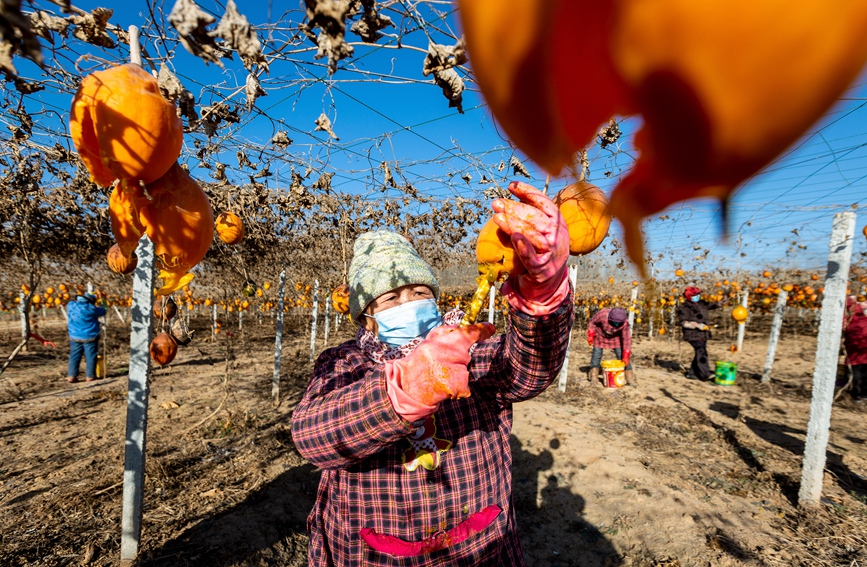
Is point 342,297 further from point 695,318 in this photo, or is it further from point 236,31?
point 695,318

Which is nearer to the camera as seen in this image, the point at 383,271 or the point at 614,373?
the point at 383,271

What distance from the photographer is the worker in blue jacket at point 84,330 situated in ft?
25.1

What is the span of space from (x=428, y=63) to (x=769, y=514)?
5.33m

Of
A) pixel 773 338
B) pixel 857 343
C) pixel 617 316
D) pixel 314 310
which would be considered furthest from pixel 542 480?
pixel 773 338

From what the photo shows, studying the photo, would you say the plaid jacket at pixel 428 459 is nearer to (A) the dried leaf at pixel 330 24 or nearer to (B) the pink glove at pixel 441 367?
(B) the pink glove at pixel 441 367

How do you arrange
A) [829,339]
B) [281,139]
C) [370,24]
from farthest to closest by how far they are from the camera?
[829,339] → [281,139] → [370,24]

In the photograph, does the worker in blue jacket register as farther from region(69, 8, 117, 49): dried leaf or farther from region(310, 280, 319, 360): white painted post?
region(69, 8, 117, 49): dried leaf

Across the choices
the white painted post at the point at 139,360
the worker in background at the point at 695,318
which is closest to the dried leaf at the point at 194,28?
the white painted post at the point at 139,360

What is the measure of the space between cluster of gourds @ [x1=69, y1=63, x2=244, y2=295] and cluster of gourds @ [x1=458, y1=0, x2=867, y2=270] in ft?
3.48

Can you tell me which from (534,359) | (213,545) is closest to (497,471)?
(534,359)

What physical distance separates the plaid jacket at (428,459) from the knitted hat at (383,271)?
26 centimetres

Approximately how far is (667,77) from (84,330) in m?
10.5

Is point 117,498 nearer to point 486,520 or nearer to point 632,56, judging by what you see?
point 486,520

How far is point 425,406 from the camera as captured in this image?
107cm
